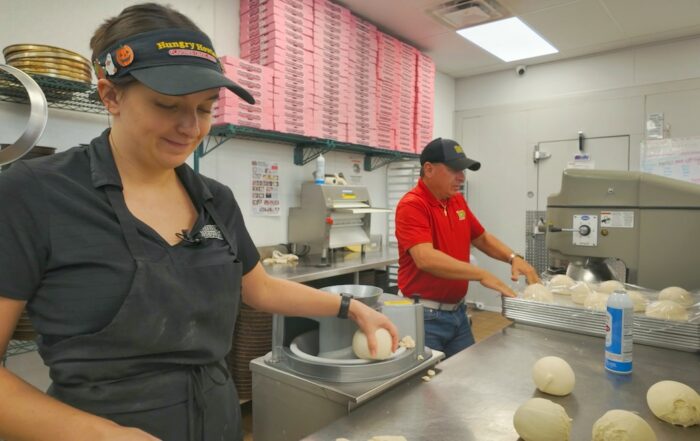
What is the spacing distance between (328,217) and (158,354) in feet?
8.25

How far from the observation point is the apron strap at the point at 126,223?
83 cm

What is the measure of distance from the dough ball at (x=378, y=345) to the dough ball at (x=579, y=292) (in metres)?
0.93

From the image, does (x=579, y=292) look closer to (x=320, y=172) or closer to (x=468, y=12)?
(x=320, y=172)

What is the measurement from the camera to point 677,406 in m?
0.97

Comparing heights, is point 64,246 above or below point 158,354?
above

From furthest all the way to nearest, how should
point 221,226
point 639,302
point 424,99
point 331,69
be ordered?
point 424,99
point 331,69
point 639,302
point 221,226

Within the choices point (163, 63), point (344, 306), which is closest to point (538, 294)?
point (344, 306)

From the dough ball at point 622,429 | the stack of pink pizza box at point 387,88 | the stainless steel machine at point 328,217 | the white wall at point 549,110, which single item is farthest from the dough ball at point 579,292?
the white wall at point 549,110

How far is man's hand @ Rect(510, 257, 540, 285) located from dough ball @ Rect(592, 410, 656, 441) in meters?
1.11

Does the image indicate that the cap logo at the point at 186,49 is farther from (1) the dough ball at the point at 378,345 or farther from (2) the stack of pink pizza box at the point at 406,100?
(2) the stack of pink pizza box at the point at 406,100

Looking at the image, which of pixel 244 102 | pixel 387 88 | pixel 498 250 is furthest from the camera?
pixel 387 88

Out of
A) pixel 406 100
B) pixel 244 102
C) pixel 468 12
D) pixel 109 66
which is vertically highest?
pixel 468 12

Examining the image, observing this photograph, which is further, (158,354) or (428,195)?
(428,195)

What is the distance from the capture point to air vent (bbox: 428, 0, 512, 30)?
140 inches
